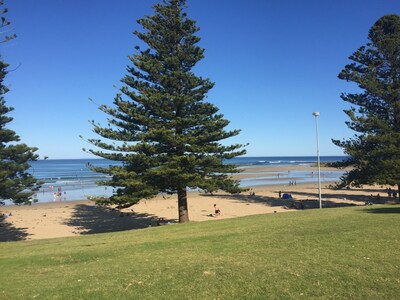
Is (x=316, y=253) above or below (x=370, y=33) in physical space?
below

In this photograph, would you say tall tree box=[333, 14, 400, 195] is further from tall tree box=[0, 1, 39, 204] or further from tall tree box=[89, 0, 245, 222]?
tall tree box=[0, 1, 39, 204]

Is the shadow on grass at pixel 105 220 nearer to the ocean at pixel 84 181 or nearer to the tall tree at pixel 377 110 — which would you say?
the ocean at pixel 84 181

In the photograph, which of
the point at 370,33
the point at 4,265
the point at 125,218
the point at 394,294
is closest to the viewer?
the point at 394,294

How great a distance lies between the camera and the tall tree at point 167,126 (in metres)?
18.2

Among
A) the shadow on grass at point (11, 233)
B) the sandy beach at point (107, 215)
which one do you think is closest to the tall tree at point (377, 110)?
the sandy beach at point (107, 215)

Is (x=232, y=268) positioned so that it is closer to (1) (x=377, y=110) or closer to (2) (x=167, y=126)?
(2) (x=167, y=126)

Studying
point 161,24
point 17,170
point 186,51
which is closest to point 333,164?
point 186,51

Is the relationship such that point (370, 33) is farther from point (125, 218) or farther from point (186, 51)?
point (125, 218)

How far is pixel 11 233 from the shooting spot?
2214 cm

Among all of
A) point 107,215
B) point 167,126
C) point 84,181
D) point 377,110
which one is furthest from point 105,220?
point 84,181

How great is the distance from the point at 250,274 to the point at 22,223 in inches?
928

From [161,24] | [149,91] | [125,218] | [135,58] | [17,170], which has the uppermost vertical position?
[161,24]

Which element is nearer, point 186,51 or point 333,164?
point 186,51

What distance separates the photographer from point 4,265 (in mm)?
9250
